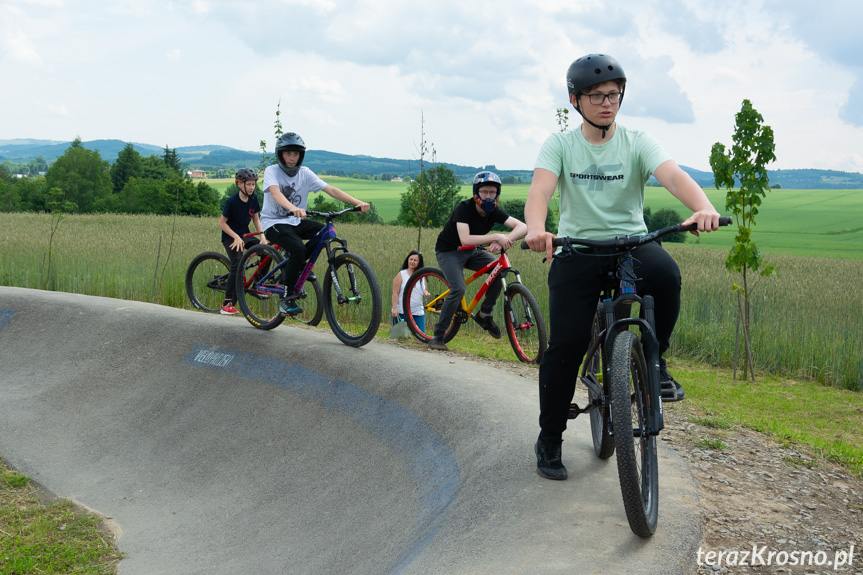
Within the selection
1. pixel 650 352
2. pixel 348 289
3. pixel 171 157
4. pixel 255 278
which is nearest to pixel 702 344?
pixel 348 289

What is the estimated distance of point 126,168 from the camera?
355 feet

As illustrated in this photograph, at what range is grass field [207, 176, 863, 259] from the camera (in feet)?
183

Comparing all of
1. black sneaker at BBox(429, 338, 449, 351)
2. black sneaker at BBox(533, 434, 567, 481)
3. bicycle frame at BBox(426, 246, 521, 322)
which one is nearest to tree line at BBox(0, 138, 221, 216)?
black sneaker at BBox(429, 338, 449, 351)

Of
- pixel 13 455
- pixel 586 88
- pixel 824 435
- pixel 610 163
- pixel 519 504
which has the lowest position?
pixel 13 455

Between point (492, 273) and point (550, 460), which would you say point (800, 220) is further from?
point (550, 460)

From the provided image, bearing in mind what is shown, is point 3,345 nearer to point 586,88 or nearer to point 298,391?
point 298,391

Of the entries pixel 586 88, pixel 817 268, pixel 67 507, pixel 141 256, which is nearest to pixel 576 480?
pixel 586 88

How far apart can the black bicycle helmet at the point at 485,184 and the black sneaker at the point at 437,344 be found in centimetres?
174

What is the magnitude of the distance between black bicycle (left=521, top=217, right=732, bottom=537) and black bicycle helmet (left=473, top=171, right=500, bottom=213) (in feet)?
13.7

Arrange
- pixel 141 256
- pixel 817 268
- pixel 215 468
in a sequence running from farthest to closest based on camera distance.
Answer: pixel 817 268 < pixel 141 256 < pixel 215 468

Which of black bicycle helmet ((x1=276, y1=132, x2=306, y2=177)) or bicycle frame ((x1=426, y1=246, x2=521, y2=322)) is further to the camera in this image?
bicycle frame ((x1=426, y1=246, x2=521, y2=322))

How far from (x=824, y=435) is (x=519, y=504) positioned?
14.4 ft

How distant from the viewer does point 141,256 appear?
1841 cm

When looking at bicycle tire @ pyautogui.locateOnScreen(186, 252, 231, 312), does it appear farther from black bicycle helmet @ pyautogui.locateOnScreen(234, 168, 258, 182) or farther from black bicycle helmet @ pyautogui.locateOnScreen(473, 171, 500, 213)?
black bicycle helmet @ pyautogui.locateOnScreen(473, 171, 500, 213)
